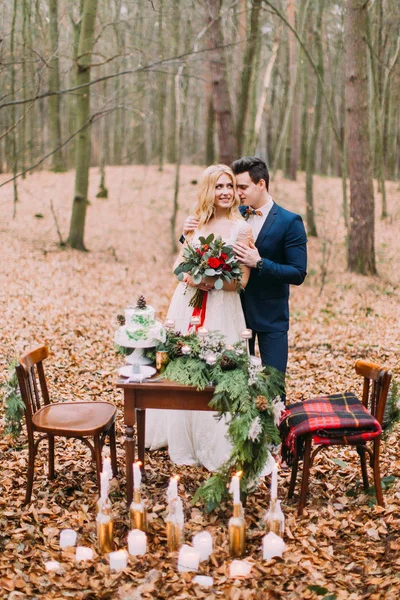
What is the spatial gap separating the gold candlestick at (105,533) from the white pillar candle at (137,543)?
124 mm

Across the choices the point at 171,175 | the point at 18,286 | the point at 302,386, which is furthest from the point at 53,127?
the point at 302,386

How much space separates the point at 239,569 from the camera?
3330mm

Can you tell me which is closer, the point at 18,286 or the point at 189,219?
the point at 189,219

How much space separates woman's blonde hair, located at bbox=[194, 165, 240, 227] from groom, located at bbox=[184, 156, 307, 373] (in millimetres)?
112

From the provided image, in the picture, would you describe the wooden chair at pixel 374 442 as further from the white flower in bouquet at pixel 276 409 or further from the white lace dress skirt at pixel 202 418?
the white lace dress skirt at pixel 202 418

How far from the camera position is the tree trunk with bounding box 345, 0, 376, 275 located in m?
11.1

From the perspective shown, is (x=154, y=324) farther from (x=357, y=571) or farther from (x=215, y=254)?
(x=357, y=571)

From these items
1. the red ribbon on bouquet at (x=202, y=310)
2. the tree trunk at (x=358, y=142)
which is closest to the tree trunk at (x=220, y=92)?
the tree trunk at (x=358, y=142)

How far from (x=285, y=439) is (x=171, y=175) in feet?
72.6

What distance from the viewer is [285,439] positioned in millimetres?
4137

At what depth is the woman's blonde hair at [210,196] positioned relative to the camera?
422cm

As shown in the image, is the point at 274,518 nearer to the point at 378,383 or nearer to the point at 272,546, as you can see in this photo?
the point at 272,546

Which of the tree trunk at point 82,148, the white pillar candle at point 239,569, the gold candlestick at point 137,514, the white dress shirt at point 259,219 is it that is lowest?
the white pillar candle at point 239,569

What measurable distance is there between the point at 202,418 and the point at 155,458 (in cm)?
59
